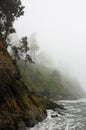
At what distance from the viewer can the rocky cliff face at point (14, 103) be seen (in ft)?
115

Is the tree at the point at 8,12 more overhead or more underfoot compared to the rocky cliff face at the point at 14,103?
more overhead

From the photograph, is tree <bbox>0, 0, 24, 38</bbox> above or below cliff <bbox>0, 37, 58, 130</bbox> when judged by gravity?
above

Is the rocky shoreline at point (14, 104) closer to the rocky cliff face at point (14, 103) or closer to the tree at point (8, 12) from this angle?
the rocky cliff face at point (14, 103)

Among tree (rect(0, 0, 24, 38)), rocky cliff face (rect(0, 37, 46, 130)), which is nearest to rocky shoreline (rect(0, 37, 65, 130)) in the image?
rocky cliff face (rect(0, 37, 46, 130))

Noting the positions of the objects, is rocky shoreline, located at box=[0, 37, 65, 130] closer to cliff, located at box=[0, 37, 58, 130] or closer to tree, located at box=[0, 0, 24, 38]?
cliff, located at box=[0, 37, 58, 130]

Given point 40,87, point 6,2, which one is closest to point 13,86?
point 6,2

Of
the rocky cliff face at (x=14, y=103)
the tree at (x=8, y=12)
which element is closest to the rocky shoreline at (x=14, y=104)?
the rocky cliff face at (x=14, y=103)

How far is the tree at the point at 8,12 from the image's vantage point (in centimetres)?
5588

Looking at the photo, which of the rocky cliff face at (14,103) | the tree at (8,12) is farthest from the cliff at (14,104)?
the tree at (8,12)

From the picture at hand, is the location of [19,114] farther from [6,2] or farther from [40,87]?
[40,87]

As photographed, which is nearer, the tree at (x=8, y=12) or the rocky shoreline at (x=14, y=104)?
the rocky shoreline at (x=14, y=104)

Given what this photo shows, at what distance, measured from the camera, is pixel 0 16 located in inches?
2290

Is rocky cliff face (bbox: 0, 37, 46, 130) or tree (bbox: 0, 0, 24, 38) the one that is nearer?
rocky cliff face (bbox: 0, 37, 46, 130)

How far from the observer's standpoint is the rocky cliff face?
3510 centimetres
